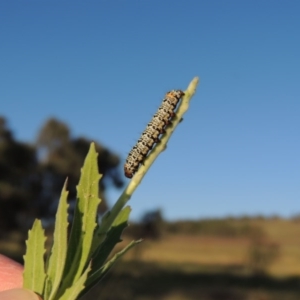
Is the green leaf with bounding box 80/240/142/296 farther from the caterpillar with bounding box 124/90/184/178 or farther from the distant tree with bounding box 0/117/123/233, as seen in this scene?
the distant tree with bounding box 0/117/123/233

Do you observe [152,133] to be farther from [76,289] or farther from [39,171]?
[39,171]

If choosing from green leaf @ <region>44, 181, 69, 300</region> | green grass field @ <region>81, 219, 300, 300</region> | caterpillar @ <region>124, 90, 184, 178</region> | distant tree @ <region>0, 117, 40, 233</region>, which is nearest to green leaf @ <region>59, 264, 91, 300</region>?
green leaf @ <region>44, 181, 69, 300</region>

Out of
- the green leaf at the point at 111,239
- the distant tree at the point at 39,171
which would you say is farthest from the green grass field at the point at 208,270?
the green leaf at the point at 111,239

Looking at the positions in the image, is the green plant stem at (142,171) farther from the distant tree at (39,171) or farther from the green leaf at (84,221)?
the distant tree at (39,171)

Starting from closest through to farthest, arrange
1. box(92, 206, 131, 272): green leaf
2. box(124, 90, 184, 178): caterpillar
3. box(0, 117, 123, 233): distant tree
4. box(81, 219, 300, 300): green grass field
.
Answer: box(92, 206, 131, 272): green leaf
box(124, 90, 184, 178): caterpillar
box(0, 117, 123, 233): distant tree
box(81, 219, 300, 300): green grass field

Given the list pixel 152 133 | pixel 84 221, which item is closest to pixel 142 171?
pixel 84 221

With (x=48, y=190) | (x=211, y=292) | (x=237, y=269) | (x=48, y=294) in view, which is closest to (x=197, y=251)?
(x=237, y=269)

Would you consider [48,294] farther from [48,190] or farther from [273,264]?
[273,264]
